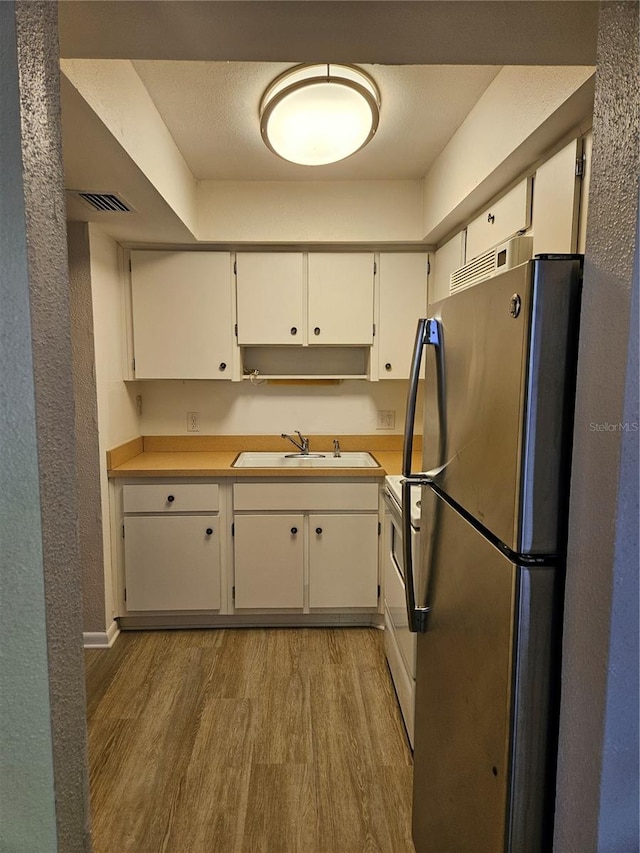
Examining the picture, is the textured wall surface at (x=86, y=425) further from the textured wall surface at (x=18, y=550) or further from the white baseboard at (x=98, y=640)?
the textured wall surface at (x=18, y=550)

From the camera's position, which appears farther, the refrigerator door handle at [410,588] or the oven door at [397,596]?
the oven door at [397,596]

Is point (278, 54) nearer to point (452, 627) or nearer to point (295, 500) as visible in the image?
point (452, 627)

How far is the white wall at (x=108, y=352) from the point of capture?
8.42 ft

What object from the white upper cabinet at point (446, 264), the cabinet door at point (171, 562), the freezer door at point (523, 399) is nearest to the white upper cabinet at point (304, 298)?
the white upper cabinet at point (446, 264)

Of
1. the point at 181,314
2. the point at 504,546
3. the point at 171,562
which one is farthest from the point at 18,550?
the point at 181,314

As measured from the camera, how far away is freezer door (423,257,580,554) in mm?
840

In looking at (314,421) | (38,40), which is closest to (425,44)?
(38,40)

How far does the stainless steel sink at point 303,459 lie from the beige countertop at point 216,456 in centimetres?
5

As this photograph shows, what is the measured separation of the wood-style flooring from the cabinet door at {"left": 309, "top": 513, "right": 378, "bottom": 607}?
207mm

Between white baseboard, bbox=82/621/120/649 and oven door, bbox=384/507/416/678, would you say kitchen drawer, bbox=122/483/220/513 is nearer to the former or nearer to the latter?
white baseboard, bbox=82/621/120/649

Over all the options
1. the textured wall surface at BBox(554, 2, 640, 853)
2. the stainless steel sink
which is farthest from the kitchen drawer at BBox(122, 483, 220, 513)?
the textured wall surface at BBox(554, 2, 640, 853)

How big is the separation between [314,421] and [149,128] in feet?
6.11

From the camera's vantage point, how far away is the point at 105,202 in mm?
2137
